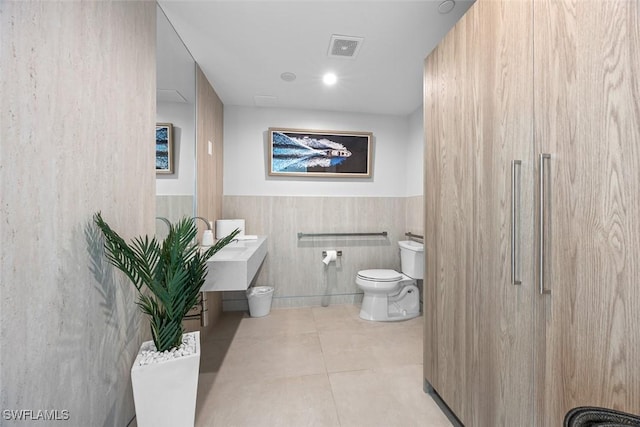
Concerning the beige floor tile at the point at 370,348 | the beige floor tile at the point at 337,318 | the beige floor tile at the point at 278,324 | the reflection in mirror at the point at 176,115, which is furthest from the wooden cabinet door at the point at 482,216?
the reflection in mirror at the point at 176,115

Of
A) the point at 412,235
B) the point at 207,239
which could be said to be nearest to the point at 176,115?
the point at 207,239

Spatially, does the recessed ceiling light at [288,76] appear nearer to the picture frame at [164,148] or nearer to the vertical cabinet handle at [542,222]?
the picture frame at [164,148]

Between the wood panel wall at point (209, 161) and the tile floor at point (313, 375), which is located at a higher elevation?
the wood panel wall at point (209, 161)

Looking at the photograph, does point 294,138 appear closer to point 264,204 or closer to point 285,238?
point 264,204

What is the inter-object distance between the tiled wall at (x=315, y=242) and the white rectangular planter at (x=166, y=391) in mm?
1790

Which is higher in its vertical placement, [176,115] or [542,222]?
[176,115]

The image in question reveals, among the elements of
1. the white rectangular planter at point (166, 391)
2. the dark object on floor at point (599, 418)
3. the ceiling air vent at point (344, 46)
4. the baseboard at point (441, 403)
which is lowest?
the baseboard at point (441, 403)

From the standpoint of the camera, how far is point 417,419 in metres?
1.40

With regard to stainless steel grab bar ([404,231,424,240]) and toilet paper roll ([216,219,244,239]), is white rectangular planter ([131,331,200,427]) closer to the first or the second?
toilet paper roll ([216,219,244,239])

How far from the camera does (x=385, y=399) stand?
1547 mm

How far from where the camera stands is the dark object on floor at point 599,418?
579 millimetres

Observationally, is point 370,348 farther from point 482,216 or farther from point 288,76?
point 288,76

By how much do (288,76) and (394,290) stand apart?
225 cm

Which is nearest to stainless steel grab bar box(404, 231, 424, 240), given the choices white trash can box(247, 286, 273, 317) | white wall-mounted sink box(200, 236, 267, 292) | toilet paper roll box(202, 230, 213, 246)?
white trash can box(247, 286, 273, 317)
